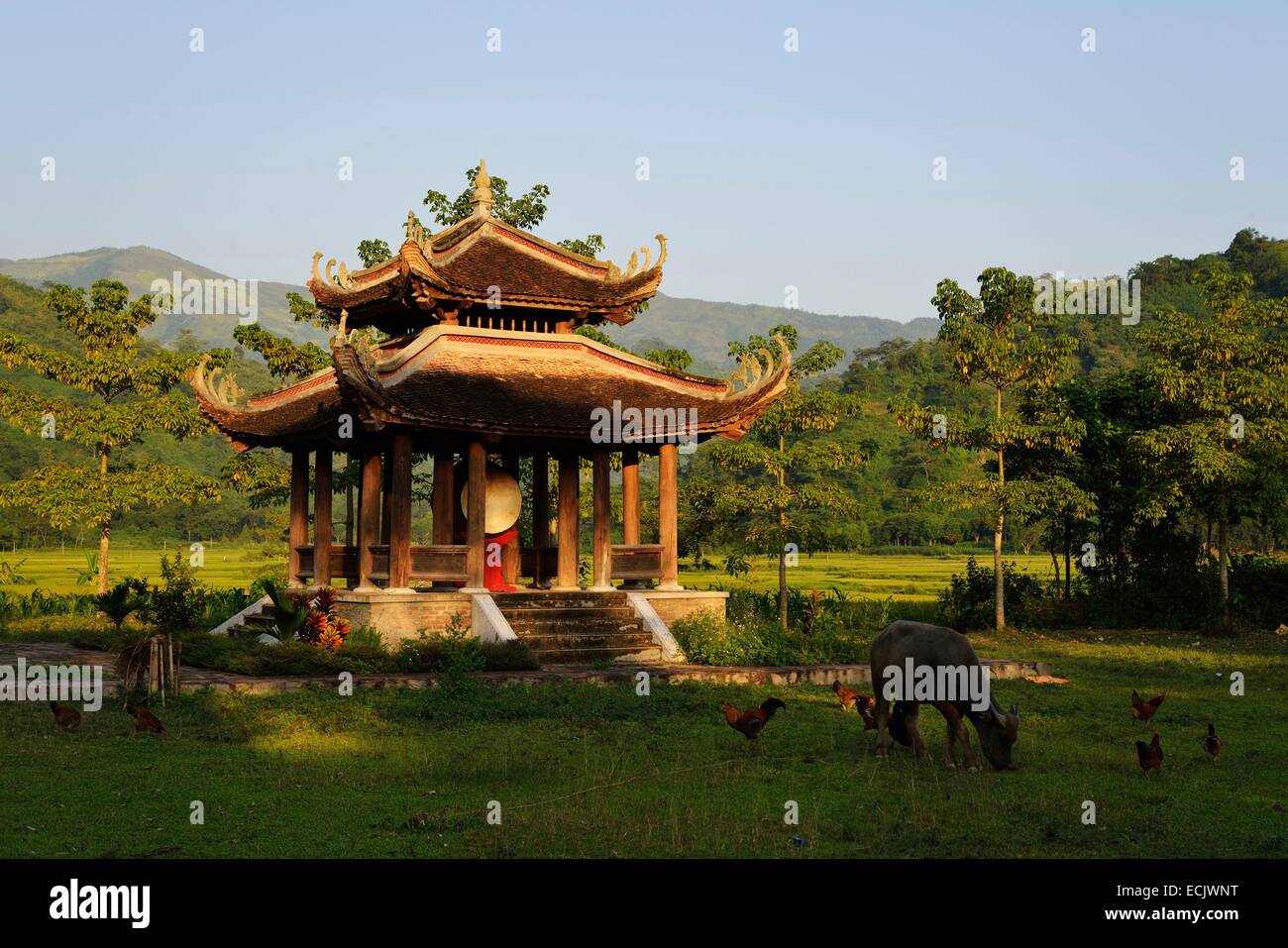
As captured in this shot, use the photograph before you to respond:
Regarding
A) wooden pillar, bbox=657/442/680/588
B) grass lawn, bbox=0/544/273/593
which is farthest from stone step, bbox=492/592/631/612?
grass lawn, bbox=0/544/273/593

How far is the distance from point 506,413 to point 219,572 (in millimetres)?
49560

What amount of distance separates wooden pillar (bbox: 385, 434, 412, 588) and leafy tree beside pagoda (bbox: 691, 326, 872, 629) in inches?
345

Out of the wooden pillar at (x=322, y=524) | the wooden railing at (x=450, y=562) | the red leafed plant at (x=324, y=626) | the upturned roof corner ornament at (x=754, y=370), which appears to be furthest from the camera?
the wooden pillar at (x=322, y=524)

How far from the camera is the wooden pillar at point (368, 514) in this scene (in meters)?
24.7

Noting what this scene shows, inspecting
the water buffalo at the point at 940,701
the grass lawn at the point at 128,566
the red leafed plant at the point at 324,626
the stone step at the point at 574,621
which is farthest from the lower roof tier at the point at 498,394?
the grass lawn at the point at 128,566

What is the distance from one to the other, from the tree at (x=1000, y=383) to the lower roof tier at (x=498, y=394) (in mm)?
5752

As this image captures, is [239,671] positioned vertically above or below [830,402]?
below

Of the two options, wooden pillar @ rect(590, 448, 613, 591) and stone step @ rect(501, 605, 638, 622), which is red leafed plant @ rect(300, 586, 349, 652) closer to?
stone step @ rect(501, 605, 638, 622)

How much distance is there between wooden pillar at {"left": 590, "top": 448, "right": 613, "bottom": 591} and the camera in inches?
1012

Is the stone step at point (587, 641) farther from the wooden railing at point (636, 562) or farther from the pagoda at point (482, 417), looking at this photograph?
the wooden railing at point (636, 562)

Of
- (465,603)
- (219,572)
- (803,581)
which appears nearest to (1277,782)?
(465,603)

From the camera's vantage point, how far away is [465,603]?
23953 millimetres
